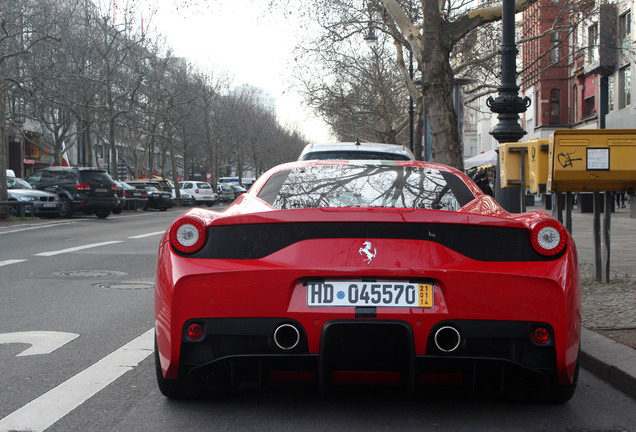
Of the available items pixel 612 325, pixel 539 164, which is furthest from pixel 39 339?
pixel 539 164

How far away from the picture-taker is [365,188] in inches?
187

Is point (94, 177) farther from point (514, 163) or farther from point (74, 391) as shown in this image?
point (74, 391)

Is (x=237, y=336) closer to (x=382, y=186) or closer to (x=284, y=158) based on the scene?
(x=382, y=186)

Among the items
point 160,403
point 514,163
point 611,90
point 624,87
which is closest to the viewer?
point 160,403

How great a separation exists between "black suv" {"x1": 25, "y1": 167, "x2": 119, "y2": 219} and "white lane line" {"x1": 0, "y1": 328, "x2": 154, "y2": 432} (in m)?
25.2

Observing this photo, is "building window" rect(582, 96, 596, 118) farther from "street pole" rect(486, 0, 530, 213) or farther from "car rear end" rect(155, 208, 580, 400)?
"car rear end" rect(155, 208, 580, 400)

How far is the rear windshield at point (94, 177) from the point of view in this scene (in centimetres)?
3091

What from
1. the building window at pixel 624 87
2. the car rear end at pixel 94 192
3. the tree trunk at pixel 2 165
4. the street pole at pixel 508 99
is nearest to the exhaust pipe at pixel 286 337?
the street pole at pixel 508 99

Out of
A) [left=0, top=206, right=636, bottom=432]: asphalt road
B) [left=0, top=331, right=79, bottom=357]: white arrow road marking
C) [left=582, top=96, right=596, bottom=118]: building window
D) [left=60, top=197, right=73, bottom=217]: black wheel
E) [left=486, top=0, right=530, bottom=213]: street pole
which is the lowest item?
[left=0, top=206, right=636, bottom=432]: asphalt road

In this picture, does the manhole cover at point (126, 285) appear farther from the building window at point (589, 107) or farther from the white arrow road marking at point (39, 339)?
the building window at point (589, 107)

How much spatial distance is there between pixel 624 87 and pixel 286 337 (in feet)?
148

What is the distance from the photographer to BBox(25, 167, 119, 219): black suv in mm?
30500

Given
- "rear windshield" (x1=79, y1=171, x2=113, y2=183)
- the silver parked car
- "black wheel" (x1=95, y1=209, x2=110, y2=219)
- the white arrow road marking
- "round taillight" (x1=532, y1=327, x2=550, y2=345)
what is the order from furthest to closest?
"black wheel" (x1=95, y1=209, x2=110, y2=219) < "rear windshield" (x1=79, y1=171, x2=113, y2=183) < the silver parked car < the white arrow road marking < "round taillight" (x1=532, y1=327, x2=550, y2=345)

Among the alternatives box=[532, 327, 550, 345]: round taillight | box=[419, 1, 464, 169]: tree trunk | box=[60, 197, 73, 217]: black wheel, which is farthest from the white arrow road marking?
box=[60, 197, 73, 217]: black wheel
